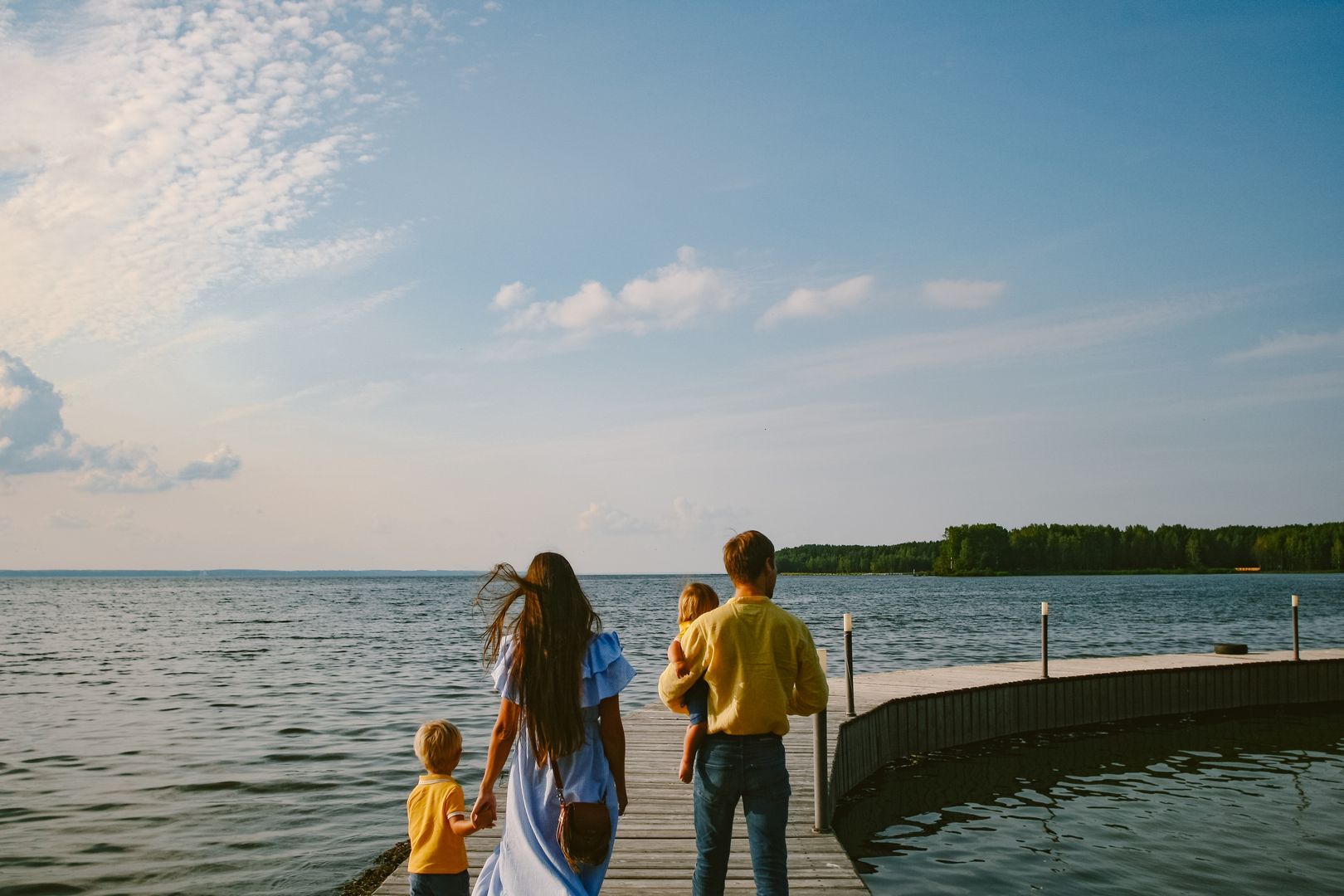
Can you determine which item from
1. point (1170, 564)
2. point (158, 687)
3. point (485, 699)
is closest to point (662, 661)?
point (485, 699)

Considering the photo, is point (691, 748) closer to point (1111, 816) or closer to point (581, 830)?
point (581, 830)

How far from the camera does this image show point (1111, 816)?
10.7 metres

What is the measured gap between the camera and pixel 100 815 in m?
11.2

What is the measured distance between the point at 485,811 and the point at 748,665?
1300 millimetres

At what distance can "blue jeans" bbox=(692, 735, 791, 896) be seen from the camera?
434 cm

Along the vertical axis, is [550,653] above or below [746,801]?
above

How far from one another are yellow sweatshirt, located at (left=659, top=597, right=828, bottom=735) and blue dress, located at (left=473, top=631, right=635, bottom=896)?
496 mm

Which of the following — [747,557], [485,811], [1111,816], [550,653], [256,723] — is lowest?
[256,723]

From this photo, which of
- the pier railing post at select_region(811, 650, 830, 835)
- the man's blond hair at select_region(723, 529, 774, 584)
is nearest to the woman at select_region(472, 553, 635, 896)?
the man's blond hair at select_region(723, 529, 774, 584)

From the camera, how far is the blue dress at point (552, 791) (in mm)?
3816

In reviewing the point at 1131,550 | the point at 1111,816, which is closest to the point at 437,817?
the point at 1111,816

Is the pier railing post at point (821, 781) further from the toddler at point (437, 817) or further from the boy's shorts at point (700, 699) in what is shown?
the toddler at point (437, 817)

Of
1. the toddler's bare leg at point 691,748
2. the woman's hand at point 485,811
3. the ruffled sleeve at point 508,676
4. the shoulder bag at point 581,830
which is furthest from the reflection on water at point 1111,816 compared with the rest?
the ruffled sleeve at point 508,676

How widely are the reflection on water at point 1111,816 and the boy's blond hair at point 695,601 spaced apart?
4.63 m
